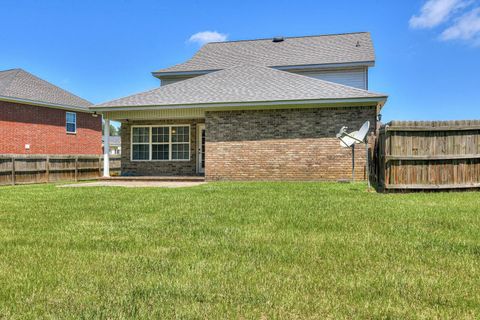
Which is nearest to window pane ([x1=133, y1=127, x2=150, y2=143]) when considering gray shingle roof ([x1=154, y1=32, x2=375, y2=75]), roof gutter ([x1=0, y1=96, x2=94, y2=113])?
roof gutter ([x1=0, y1=96, x2=94, y2=113])

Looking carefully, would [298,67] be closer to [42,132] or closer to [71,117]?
[71,117]

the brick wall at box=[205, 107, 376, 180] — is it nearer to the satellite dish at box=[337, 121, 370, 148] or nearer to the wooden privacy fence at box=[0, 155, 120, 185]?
the satellite dish at box=[337, 121, 370, 148]

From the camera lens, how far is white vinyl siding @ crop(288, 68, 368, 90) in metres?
21.8

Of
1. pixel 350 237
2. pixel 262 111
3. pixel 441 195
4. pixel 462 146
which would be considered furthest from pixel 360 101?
pixel 350 237

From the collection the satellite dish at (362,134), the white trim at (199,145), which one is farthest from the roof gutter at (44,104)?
the satellite dish at (362,134)

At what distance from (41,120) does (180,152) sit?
442 inches

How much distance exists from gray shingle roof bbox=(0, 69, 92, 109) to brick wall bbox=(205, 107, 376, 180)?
13762mm

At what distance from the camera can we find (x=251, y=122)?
15844 millimetres

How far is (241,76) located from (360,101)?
22.5 feet

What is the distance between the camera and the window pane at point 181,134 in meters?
19.2

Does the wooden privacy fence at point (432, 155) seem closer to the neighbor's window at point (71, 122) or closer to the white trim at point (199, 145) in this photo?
the white trim at point (199, 145)

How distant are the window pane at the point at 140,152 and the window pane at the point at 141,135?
26 cm

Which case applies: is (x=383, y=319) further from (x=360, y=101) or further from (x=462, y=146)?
(x=360, y=101)

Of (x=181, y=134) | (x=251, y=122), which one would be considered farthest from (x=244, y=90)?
(x=181, y=134)
